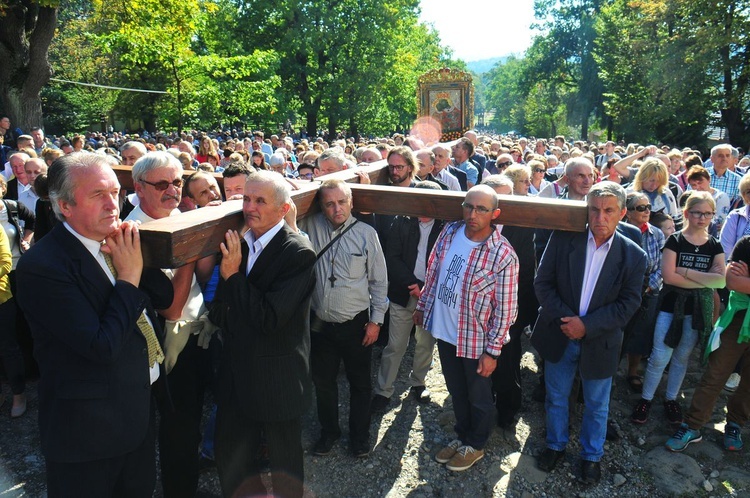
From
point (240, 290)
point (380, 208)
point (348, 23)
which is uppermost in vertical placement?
point (348, 23)

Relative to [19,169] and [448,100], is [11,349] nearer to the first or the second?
[19,169]

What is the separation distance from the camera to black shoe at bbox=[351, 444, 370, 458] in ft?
11.6

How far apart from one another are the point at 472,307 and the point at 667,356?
6.29 feet

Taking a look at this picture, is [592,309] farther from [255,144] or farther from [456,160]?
[255,144]

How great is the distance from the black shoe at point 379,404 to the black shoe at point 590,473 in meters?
1.51

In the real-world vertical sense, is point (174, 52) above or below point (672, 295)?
above

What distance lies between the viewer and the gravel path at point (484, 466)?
328 centimetres

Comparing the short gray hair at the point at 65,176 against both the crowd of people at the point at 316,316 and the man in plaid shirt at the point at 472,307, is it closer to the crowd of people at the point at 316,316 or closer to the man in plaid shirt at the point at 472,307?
the crowd of people at the point at 316,316

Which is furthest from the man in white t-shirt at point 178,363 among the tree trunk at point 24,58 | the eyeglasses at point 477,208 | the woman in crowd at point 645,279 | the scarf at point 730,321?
the tree trunk at point 24,58

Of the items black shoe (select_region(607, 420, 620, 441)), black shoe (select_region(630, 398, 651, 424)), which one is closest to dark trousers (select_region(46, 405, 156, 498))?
black shoe (select_region(607, 420, 620, 441))

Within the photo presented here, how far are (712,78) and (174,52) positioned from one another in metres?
24.2

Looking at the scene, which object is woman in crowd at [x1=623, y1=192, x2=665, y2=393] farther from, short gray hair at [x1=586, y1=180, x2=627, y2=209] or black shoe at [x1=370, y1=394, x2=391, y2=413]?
black shoe at [x1=370, y1=394, x2=391, y2=413]

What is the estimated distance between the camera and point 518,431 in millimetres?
3906

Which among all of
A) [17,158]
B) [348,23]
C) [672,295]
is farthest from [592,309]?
[348,23]
